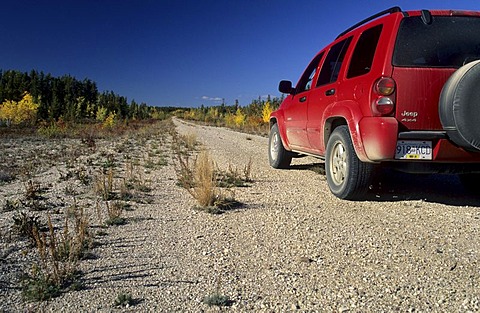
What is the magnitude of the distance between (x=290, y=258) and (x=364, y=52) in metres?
2.83

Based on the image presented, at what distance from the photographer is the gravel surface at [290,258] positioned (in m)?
2.15

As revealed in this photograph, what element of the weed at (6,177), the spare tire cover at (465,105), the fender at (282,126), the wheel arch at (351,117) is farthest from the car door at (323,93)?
the weed at (6,177)

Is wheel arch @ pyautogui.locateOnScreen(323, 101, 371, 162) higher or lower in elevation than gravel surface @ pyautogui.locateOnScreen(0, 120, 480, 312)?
higher

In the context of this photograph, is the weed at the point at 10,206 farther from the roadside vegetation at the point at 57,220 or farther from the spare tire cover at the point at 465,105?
the spare tire cover at the point at 465,105

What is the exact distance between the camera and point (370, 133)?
3760 millimetres

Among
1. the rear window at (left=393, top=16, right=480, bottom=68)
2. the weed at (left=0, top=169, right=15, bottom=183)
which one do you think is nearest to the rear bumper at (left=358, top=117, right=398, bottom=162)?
the rear window at (left=393, top=16, right=480, bottom=68)

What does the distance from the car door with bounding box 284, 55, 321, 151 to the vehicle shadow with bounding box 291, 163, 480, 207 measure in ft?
3.15

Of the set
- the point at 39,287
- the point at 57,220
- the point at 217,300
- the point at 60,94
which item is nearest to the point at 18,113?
the point at 57,220

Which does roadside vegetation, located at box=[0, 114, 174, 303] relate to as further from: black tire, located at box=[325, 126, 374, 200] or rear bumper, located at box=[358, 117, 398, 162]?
rear bumper, located at box=[358, 117, 398, 162]

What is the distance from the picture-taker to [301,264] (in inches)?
105

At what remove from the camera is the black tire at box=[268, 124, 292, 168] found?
23.4ft

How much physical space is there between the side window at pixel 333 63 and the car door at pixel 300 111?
1.08 ft

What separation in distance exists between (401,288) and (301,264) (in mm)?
706

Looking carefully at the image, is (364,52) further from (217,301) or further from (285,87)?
(217,301)
